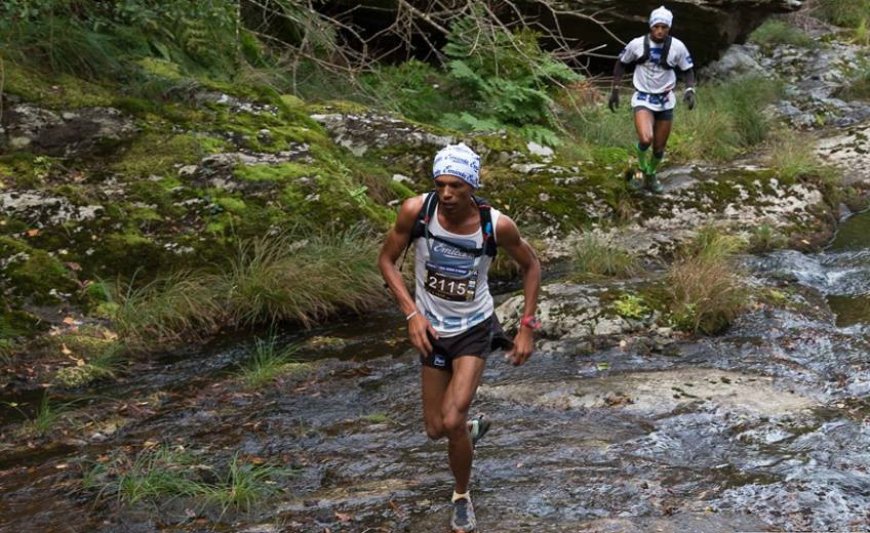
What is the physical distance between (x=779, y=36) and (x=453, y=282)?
18712mm

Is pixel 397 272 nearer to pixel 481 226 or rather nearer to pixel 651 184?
pixel 481 226

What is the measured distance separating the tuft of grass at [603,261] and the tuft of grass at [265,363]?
2.93 metres

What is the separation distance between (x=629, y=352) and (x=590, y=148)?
6540mm

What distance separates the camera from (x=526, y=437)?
531cm

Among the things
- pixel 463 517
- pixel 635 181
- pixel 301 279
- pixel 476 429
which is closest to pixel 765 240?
pixel 635 181

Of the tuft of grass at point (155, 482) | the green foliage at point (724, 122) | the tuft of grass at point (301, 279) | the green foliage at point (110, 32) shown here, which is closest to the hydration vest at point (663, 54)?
the green foliage at point (724, 122)

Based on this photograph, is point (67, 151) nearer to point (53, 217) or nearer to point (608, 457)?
point (53, 217)

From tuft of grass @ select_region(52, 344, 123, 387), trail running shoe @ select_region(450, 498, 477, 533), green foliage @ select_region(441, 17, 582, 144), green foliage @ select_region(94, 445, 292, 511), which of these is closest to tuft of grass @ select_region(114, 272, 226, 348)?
tuft of grass @ select_region(52, 344, 123, 387)

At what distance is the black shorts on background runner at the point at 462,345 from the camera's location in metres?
4.29

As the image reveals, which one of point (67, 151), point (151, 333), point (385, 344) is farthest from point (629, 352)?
point (67, 151)

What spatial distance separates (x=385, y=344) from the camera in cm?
727

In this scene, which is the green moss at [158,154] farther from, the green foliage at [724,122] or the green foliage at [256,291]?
the green foliage at [724,122]

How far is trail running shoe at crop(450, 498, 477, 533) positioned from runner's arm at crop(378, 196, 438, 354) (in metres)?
0.74

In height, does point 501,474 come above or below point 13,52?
below
